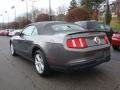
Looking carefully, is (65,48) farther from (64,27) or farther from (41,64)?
(64,27)

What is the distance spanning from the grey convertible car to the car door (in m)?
0.40

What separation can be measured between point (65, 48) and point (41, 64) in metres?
1.15

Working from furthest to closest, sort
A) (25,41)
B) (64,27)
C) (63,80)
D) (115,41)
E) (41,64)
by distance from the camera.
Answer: (115,41) → (25,41) → (64,27) → (41,64) → (63,80)

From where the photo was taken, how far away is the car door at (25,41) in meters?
6.79

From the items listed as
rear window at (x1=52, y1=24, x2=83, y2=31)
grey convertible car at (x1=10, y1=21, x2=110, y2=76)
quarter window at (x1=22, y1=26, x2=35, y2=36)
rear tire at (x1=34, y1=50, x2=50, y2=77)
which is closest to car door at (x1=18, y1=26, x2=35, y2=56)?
quarter window at (x1=22, y1=26, x2=35, y2=36)

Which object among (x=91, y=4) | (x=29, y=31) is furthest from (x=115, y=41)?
(x=91, y=4)

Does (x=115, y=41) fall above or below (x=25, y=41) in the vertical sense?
below

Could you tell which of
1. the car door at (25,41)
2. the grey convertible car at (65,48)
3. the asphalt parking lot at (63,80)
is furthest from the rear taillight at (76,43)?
the car door at (25,41)

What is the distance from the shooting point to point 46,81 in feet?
17.8

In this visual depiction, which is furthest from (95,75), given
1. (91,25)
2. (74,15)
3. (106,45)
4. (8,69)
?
(74,15)

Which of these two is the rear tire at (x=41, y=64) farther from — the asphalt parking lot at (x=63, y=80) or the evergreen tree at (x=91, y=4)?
the evergreen tree at (x=91, y=4)

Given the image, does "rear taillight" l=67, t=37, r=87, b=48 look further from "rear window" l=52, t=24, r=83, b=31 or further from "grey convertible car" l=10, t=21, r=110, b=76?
"rear window" l=52, t=24, r=83, b=31

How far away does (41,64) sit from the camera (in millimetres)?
5902

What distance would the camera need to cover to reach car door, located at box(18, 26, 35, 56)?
267 inches
